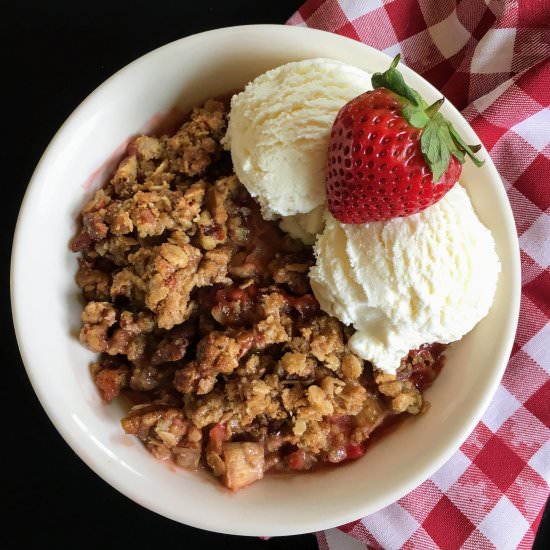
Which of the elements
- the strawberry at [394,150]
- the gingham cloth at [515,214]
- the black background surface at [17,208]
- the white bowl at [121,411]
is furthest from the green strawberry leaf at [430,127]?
the black background surface at [17,208]

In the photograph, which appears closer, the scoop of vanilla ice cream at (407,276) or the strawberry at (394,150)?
the strawberry at (394,150)

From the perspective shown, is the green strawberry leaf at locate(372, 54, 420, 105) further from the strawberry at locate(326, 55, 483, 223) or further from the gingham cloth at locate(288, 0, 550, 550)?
the gingham cloth at locate(288, 0, 550, 550)

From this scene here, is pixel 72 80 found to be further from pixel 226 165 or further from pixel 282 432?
pixel 282 432

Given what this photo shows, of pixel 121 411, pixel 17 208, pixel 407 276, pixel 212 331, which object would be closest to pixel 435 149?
pixel 407 276

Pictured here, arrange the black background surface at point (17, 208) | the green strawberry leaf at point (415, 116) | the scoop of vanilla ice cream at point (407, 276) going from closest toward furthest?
1. the green strawberry leaf at point (415, 116)
2. the scoop of vanilla ice cream at point (407, 276)
3. the black background surface at point (17, 208)

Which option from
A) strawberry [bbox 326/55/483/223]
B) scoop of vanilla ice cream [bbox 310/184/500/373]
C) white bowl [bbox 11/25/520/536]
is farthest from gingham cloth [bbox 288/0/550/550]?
strawberry [bbox 326/55/483/223]

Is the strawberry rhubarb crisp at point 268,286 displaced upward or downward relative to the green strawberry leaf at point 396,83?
downward

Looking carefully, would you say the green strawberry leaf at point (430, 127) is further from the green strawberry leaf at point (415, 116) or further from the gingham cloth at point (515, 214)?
the gingham cloth at point (515, 214)

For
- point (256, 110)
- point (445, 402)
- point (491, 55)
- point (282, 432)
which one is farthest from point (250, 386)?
point (491, 55)
